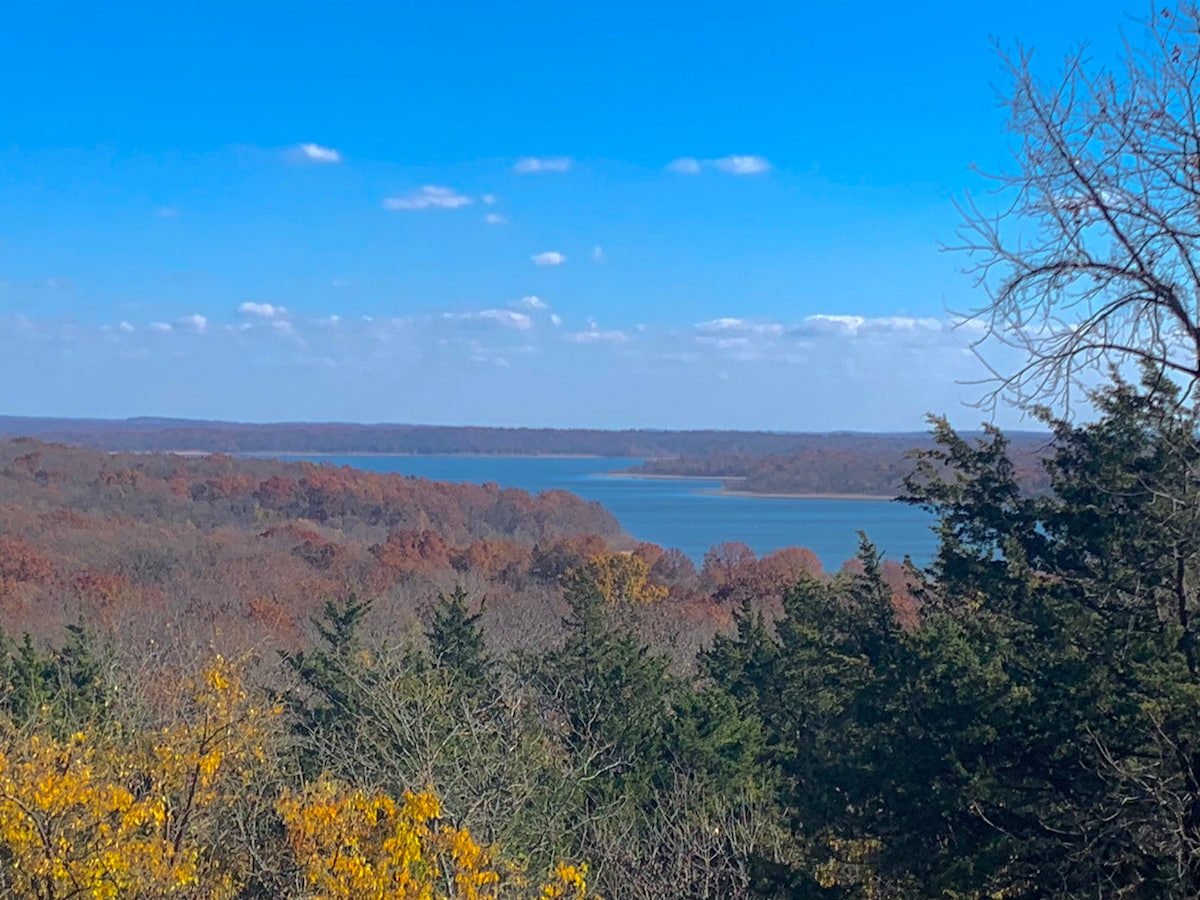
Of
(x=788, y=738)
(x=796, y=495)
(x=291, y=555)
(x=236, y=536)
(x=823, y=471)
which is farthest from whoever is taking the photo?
(x=796, y=495)

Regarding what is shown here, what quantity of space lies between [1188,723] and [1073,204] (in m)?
4.22

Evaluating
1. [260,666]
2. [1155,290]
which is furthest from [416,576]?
[1155,290]

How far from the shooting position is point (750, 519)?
99.7 meters

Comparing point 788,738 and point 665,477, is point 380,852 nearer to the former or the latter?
point 788,738

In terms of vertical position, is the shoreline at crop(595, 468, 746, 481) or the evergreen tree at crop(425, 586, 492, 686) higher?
the evergreen tree at crop(425, 586, 492, 686)

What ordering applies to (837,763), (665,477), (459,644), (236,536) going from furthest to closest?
(665,477), (236,536), (459,644), (837,763)

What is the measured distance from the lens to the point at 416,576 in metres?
48.5

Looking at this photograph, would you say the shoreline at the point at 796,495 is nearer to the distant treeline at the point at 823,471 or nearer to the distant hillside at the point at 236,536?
the distant treeline at the point at 823,471

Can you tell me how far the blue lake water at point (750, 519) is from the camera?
7427 cm

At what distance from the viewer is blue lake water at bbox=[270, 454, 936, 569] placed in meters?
74.3

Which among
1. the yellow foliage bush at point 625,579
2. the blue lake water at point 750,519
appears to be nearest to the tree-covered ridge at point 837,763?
the yellow foliage bush at point 625,579

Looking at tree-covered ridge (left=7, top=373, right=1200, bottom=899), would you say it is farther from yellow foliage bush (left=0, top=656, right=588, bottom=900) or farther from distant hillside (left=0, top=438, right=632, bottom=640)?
distant hillside (left=0, top=438, right=632, bottom=640)

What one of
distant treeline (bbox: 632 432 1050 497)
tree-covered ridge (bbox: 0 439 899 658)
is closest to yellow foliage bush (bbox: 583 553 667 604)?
tree-covered ridge (bbox: 0 439 899 658)

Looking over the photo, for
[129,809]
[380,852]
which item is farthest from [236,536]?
[380,852]
